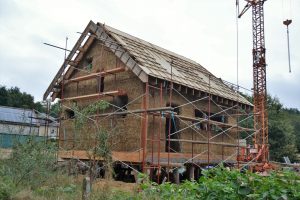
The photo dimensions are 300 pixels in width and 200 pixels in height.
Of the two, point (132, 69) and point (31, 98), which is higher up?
point (31, 98)

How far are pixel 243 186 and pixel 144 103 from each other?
9.65 m

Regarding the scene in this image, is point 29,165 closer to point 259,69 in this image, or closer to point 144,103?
point 144,103

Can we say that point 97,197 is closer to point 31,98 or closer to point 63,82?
point 63,82

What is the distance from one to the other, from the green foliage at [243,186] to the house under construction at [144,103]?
6511mm

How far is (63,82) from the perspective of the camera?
2003cm

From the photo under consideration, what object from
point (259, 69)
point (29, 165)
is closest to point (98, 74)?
point (29, 165)

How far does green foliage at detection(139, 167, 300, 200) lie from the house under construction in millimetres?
6511

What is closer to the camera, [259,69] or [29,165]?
[29,165]

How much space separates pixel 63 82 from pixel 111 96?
4487 mm

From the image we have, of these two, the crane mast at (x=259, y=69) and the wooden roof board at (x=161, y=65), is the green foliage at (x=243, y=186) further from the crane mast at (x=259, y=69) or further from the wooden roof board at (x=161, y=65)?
the crane mast at (x=259, y=69)

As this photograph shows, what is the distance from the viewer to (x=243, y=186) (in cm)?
532

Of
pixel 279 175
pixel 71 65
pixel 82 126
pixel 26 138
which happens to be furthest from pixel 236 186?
pixel 71 65

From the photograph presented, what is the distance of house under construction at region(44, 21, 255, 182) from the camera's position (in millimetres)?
14812

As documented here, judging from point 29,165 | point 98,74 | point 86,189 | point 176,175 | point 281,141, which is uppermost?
point 98,74
